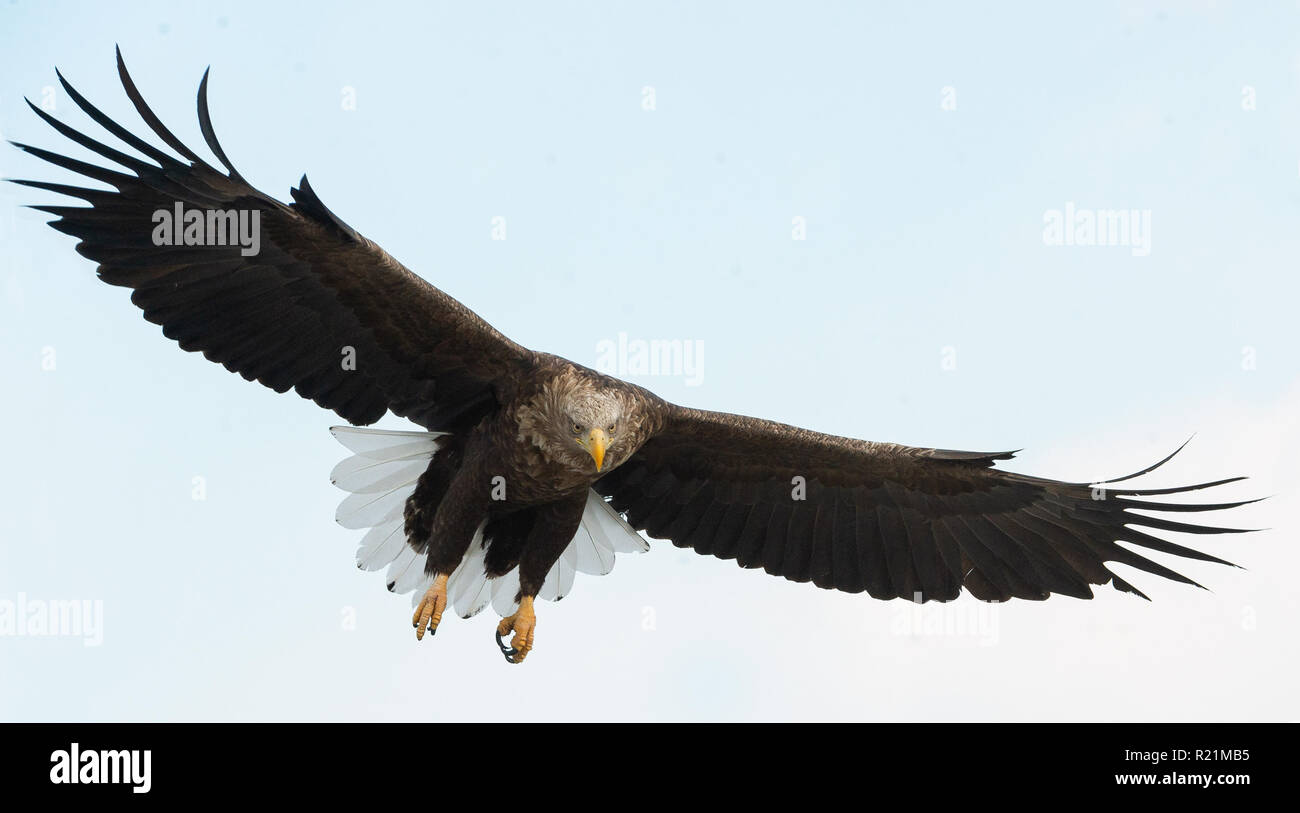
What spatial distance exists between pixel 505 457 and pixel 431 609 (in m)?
0.91

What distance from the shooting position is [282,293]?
22.1 ft

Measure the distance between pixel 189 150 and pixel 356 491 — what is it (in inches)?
85.0

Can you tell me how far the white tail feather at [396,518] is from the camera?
24.4 feet

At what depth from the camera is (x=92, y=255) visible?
6496 millimetres

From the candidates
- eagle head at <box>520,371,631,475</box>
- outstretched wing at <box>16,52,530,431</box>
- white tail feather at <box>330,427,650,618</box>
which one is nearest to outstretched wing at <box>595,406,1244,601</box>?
white tail feather at <box>330,427,650,618</box>

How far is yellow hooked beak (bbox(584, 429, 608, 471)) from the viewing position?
645 centimetres

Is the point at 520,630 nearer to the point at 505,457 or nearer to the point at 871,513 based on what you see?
the point at 505,457

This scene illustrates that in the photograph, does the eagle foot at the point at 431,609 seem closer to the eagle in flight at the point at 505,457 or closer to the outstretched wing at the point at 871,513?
the eagle in flight at the point at 505,457

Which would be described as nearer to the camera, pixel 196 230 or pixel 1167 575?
pixel 196 230

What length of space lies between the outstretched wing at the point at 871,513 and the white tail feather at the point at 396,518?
0.65m

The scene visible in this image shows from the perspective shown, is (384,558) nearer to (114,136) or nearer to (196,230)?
(196,230)

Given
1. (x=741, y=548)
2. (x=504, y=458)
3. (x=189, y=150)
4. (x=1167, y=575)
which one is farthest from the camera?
(x=741, y=548)

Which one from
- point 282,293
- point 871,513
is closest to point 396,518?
point 282,293

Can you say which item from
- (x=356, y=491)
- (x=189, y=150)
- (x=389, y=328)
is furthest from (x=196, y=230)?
(x=356, y=491)
